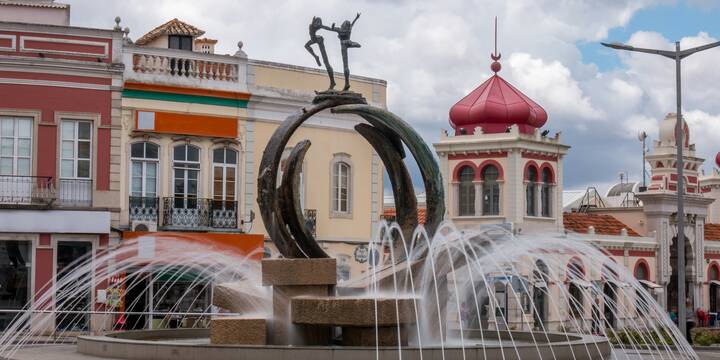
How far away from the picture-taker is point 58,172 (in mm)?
34250

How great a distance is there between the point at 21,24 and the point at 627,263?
28306mm

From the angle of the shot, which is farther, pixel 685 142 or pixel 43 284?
pixel 685 142

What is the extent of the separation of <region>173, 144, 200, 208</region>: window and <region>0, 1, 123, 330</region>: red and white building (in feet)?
6.07

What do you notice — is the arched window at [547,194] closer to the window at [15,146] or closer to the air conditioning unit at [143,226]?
the air conditioning unit at [143,226]

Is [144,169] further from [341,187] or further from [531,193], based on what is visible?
[531,193]

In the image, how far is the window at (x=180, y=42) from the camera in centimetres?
3962

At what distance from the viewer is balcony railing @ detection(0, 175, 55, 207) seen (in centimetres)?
3352

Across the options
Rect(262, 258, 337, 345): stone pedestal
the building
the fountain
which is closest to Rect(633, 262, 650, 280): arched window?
the building

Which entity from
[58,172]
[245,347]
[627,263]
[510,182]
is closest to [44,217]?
[58,172]

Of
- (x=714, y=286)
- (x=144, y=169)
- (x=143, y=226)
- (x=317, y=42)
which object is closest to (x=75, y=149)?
(x=144, y=169)

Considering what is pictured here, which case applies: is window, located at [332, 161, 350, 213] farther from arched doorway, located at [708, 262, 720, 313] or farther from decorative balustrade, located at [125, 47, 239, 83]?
arched doorway, located at [708, 262, 720, 313]

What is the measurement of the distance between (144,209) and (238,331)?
17103 millimetres

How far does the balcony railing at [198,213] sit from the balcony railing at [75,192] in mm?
2170

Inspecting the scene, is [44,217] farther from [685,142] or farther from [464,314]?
[685,142]
